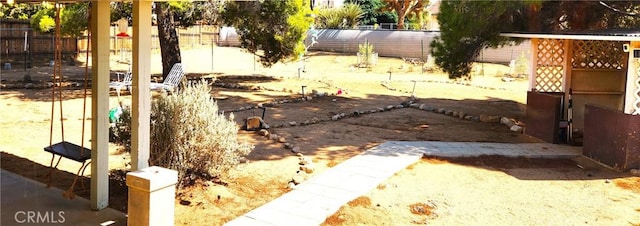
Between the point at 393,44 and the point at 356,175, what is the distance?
21.1m

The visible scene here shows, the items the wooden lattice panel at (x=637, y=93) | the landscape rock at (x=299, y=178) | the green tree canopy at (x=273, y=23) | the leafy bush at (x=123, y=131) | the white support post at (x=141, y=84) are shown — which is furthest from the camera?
the green tree canopy at (x=273, y=23)

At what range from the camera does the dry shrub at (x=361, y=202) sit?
4.80 m

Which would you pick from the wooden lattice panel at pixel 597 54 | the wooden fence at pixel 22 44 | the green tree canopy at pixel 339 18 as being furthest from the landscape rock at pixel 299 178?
the green tree canopy at pixel 339 18

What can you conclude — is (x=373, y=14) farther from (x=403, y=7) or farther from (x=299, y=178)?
(x=299, y=178)

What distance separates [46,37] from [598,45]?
19194 millimetres

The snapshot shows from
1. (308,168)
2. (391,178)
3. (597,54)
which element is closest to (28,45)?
(308,168)

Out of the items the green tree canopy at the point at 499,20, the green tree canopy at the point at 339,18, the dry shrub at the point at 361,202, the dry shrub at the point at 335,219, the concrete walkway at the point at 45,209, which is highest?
the green tree canopy at the point at 339,18

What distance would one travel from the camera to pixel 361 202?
191 inches

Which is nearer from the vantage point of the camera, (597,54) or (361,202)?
(361,202)

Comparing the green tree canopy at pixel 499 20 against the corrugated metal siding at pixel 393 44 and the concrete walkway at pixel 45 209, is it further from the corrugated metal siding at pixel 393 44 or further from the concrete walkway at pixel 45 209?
the corrugated metal siding at pixel 393 44

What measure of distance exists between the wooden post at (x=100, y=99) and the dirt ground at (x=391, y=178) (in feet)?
0.86

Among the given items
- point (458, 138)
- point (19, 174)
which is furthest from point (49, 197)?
point (458, 138)

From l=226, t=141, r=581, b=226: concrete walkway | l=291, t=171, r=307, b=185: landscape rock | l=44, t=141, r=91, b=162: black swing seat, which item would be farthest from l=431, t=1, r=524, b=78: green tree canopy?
l=44, t=141, r=91, b=162: black swing seat

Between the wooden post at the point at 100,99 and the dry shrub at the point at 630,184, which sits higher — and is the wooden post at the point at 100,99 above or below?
above
